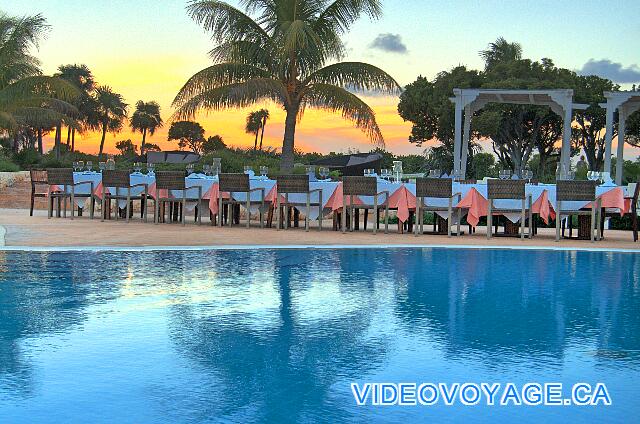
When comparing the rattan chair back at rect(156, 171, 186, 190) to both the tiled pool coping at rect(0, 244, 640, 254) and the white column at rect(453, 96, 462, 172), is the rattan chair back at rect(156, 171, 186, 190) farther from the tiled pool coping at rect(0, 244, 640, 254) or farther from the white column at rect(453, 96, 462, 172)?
the white column at rect(453, 96, 462, 172)

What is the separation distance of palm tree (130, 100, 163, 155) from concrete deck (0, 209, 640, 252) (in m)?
69.9

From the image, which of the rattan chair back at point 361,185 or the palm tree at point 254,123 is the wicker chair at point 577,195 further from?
the palm tree at point 254,123

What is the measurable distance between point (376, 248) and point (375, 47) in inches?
960

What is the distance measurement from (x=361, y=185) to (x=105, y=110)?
58.8 meters

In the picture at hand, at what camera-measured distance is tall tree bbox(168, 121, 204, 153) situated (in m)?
87.6

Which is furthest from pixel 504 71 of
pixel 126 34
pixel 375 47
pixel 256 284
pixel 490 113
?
pixel 256 284

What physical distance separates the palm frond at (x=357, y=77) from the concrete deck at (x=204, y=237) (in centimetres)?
721

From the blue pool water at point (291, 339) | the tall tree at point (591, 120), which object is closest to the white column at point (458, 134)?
the blue pool water at point (291, 339)

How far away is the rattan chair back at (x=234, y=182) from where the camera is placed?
14.3m

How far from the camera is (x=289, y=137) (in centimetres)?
2227

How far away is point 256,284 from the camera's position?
7301mm

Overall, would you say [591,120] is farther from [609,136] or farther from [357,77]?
[357,77]

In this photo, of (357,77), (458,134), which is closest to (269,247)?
(458,134)

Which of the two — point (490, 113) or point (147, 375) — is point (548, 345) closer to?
point (147, 375)
